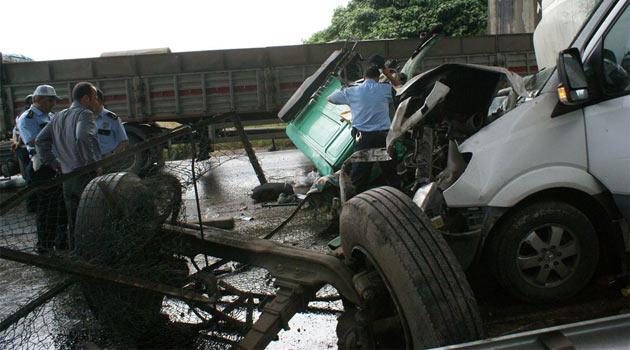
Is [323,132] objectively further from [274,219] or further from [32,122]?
[32,122]

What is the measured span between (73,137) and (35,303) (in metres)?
2.34

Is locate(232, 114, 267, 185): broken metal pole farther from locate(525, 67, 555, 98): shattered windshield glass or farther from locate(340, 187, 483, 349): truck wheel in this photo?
locate(525, 67, 555, 98): shattered windshield glass

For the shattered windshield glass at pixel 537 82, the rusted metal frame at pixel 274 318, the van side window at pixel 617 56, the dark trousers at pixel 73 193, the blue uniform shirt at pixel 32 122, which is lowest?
the rusted metal frame at pixel 274 318

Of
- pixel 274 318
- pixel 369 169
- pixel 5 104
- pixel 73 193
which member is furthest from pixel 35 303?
pixel 5 104

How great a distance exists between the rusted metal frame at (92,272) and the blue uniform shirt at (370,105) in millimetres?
3448

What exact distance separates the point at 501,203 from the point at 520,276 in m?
0.46

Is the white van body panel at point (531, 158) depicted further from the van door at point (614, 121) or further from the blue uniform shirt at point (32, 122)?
the blue uniform shirt at point (32, 122)

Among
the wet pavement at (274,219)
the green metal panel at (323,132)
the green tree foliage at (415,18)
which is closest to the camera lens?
the wet pavement at (274,219)

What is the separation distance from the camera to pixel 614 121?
9.25 ft

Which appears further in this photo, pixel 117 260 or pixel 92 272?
pixel 117 260

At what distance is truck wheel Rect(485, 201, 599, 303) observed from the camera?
3031 millimetres

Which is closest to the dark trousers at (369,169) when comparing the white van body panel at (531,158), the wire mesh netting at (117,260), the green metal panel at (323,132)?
the green metal panel at (323,132)

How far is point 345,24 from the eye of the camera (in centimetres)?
Answer: 2444

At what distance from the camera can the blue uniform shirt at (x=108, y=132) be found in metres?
5.32
